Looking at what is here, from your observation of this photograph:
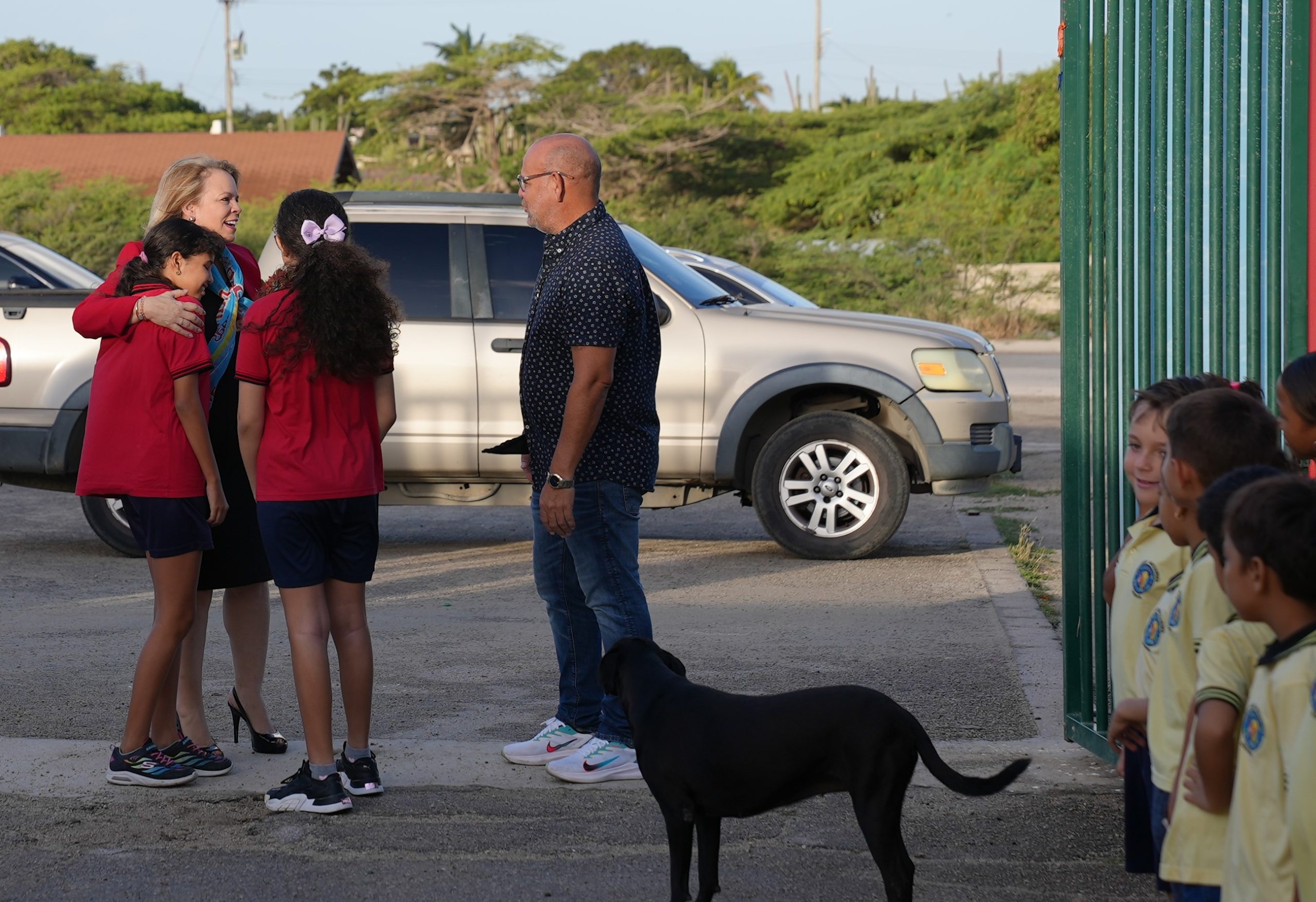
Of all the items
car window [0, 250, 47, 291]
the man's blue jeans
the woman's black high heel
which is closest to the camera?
the man's blue jeans

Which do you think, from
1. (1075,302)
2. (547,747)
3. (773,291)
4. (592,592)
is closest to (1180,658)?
(1075,302)

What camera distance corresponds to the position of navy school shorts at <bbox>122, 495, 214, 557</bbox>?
4.29 m

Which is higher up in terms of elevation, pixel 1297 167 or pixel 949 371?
pixel 1297 167

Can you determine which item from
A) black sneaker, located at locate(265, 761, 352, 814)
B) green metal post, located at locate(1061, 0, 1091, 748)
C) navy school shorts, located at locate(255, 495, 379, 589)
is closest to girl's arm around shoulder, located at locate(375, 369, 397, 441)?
navy school shorts, located at locate(255, 495, 379, 589)

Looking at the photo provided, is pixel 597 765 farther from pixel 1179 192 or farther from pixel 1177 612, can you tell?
pixel 1179 192

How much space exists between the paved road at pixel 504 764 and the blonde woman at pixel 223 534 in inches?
7.2

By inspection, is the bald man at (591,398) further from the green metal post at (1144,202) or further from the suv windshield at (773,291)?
the suv windshield at (773,291)

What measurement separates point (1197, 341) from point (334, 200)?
2447 mm

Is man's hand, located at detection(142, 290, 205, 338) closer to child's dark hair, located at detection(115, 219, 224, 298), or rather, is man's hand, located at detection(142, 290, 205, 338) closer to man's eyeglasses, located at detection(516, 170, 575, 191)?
child's dark hair, located at detection(115, 219, 224, 298)

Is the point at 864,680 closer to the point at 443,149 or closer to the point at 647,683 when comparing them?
the point at 647,683

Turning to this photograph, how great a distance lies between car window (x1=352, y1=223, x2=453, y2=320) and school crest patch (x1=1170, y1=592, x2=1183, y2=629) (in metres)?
6.22

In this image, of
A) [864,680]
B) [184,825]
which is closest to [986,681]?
[864,680]

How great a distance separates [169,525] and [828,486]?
15.9 feet

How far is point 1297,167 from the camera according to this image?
137 inches
